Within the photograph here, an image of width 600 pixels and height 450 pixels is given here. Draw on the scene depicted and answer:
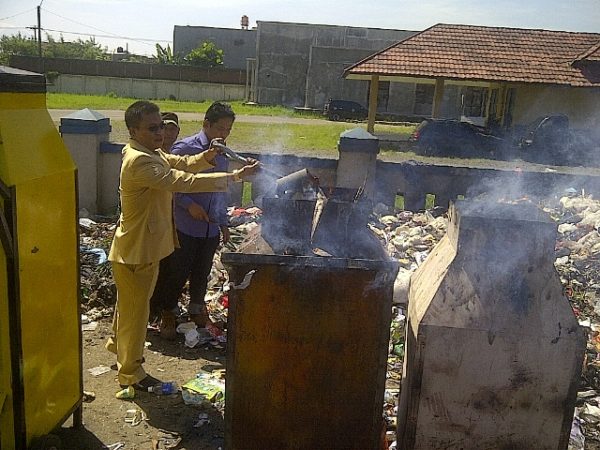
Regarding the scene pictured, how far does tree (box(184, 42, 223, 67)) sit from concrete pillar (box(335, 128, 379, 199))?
34719 millimetres

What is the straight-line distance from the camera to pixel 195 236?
14.6 ft

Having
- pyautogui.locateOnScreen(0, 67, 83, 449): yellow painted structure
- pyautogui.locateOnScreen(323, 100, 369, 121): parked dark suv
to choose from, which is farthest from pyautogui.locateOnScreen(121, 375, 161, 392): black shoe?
pyautogui.locateOnScreen(323, 100, 369, 121): parked dark suv

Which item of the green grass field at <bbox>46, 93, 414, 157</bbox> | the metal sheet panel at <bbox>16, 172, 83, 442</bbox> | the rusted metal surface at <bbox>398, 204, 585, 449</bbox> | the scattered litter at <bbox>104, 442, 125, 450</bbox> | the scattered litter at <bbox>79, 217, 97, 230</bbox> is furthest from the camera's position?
the green grass field at <bbox>46, 93, 414, 157</bbox>

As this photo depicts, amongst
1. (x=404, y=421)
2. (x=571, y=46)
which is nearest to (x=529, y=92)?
(x=571, y=46)

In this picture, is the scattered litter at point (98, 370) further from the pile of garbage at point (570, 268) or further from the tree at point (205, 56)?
the tree at point (205, 56)

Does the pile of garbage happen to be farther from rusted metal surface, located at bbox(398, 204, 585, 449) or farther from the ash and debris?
rusted metal surface, located at bbox(398, 204, 585, 449)

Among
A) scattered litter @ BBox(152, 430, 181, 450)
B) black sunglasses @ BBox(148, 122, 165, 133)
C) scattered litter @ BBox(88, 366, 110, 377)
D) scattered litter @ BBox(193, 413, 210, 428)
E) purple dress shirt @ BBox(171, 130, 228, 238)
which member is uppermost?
black sunglasses @ BBox(148, 122, 165, 133)

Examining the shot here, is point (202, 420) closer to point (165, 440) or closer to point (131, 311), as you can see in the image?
point (165, 440)

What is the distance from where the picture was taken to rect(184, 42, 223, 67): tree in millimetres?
39469

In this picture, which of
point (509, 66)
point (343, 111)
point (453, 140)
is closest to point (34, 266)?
point (453, 140)

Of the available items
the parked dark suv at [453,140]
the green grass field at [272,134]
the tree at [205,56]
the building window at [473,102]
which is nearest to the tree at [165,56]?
the tree at [205,56]

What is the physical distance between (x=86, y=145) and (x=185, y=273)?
339 centimetres

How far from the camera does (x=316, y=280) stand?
2.74 metres

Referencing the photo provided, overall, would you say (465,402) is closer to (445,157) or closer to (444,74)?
(445,157)
